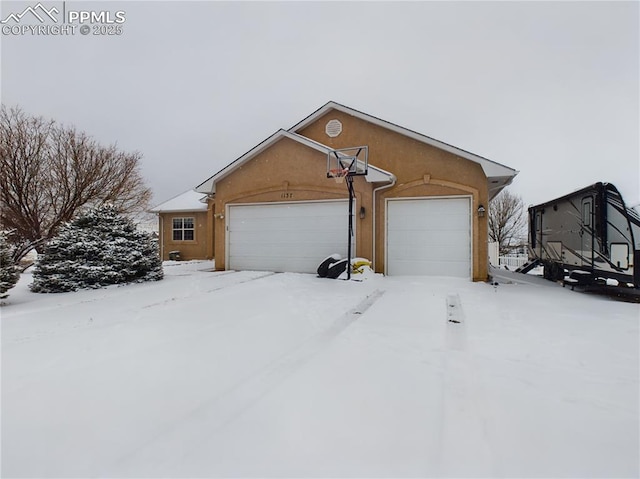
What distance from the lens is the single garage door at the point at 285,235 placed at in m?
10.7

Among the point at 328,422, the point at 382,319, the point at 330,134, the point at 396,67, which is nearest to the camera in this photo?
the point at 328,422

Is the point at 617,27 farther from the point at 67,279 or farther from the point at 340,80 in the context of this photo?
the point at 67,279

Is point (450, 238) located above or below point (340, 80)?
below

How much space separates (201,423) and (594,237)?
10.0 m

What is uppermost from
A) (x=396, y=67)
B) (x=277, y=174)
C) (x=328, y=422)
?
(x=396, y=67)

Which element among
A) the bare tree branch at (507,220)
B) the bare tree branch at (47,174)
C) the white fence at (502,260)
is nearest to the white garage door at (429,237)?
the white fence at (502,260)

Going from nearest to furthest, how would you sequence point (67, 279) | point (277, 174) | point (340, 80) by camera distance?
1. point (67, 279)
2. point (277, 174)
3. point (340, 80)

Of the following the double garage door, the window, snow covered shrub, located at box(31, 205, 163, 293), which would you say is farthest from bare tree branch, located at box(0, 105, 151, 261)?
the double garage door

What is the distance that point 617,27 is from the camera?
9797mm

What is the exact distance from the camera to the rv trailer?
689 cm

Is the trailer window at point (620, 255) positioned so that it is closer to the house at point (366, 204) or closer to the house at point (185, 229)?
the house at point (366, 204)

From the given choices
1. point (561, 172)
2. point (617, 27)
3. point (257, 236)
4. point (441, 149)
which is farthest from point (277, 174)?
point (561, 172)

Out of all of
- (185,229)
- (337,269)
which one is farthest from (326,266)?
(185,229)

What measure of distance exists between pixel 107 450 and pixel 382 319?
404 cm
